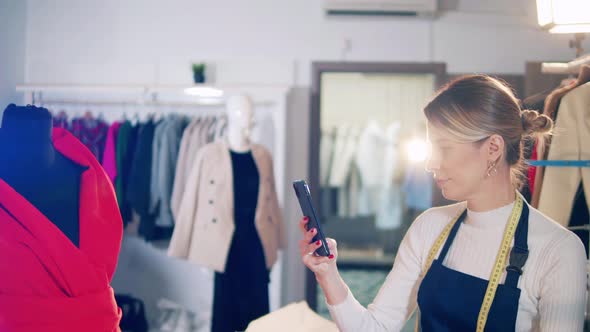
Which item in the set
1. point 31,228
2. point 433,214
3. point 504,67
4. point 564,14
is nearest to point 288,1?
point 504,67

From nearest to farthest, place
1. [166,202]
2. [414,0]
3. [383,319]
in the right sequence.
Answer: [383,319] < [166,202] < [414,0]

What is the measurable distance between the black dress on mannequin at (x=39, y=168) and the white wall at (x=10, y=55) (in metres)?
0.05

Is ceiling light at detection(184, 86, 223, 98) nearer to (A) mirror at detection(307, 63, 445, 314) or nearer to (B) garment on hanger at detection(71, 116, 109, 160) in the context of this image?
(B) garment on hanger at detection(71, 116, 109, 160)

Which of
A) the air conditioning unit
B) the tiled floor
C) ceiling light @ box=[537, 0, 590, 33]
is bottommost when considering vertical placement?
the tiled floor

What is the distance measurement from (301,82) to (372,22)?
0.68 m

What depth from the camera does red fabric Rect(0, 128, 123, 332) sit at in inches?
42.1

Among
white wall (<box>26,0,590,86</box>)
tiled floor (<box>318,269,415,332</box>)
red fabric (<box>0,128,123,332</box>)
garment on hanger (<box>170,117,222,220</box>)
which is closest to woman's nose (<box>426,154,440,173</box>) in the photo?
red fabric (<box>0,128,123,332</box>)

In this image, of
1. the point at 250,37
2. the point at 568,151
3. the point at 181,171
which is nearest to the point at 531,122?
the point at 568,151

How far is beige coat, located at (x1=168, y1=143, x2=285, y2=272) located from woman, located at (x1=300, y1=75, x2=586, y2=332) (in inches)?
65.5

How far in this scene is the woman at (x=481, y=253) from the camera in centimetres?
108

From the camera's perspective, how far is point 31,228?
3.55 ft

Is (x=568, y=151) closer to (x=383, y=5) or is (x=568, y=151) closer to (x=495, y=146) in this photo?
(x=495, y=146)

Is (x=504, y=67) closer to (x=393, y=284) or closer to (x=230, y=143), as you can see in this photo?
(x=230, y=143)

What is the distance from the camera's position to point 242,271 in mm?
2857
